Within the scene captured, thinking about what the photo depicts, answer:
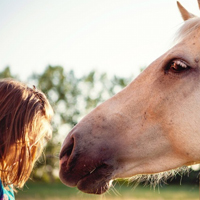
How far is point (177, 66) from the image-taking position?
8.66ft

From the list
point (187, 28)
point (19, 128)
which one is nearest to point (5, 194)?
point (19, 128)

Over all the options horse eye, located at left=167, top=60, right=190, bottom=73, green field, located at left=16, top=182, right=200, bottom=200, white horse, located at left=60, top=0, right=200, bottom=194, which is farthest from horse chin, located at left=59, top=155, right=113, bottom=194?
green field, located at left=16, top=182, right=200, bottom=200

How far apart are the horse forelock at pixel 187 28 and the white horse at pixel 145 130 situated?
0.12 meters

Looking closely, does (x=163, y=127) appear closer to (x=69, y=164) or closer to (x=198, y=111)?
(x=198, y=111)

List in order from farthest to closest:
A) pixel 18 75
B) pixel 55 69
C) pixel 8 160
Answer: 1. pixel 55 69
2. pixel 18 75
3. pixel 8 160

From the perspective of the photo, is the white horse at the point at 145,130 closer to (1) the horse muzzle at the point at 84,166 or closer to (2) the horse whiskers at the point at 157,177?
(1) the horse muzzle at the point at 84,166

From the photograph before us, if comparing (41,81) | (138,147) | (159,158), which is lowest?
(41,81)

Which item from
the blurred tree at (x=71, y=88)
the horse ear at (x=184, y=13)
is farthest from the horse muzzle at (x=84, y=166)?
the blurred tree at (x=71, y=88)

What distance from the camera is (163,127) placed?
2.66 m

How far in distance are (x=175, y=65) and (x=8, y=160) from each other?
2.05 m

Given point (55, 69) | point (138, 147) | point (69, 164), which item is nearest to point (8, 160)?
point (69, 164)

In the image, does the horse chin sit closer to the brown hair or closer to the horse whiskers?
the horse whiskers

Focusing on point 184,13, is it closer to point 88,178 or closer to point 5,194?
point 88,178

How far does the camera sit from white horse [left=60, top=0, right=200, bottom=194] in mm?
2598
